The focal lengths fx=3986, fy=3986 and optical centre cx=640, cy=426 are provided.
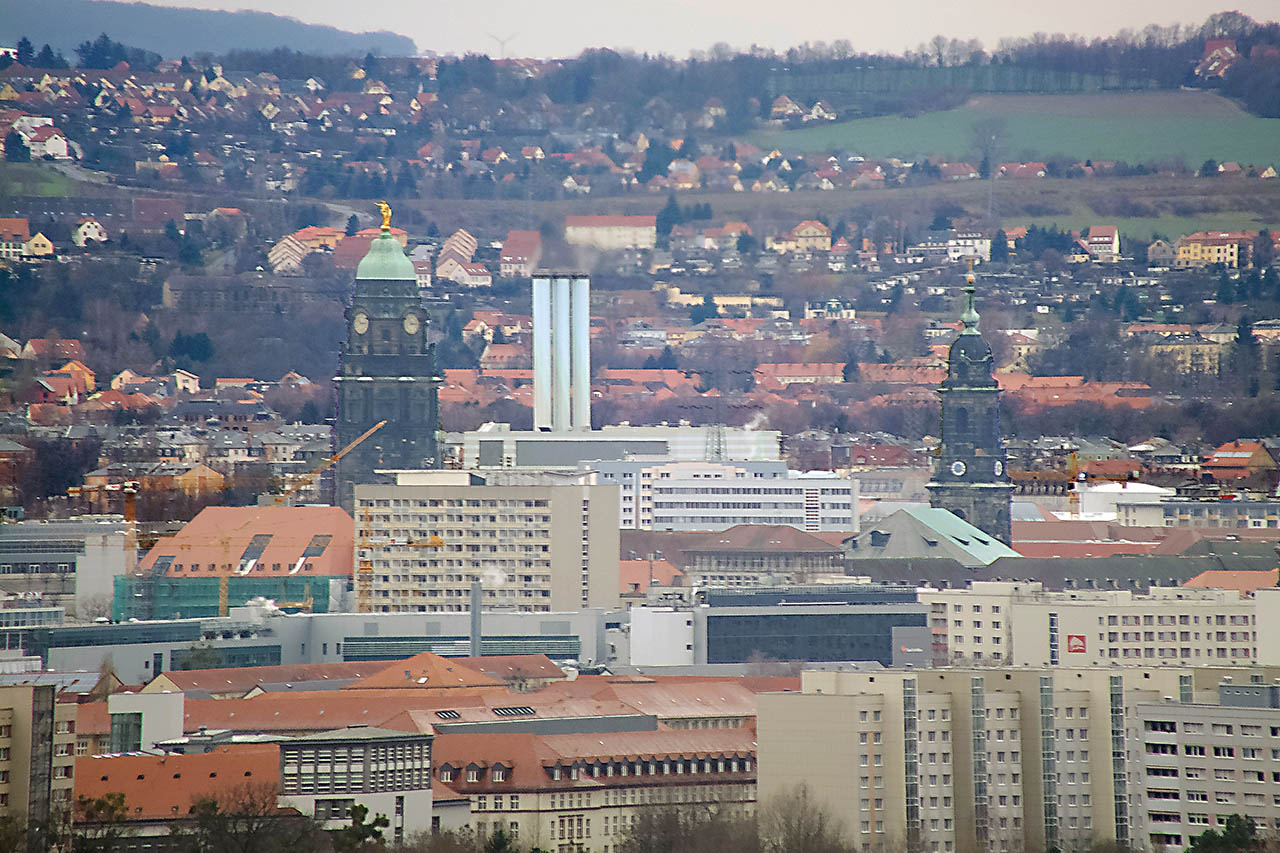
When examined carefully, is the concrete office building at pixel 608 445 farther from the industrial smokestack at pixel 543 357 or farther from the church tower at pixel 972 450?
the church tower at pixel 972 450

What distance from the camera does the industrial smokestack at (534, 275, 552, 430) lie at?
120 meters

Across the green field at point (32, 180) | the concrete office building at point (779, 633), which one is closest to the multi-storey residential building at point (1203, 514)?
the concrete office building at point (779, 633)

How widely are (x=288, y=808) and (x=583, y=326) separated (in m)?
72.1

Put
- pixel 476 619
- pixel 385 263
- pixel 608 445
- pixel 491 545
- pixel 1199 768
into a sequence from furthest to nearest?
pixel 608 445 → pixel 385 263 → pixel 491 545 → pixel 476 619 → pixel 1199 768

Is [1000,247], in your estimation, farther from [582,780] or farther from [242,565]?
[582,780]

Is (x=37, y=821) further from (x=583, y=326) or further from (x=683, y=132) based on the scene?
(x=683, y=132)

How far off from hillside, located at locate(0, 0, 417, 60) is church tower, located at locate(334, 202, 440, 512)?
74.8 metres

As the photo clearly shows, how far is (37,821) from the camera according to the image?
1766 inches

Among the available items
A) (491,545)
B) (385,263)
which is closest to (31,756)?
(491,545)

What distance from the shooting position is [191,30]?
18625cm

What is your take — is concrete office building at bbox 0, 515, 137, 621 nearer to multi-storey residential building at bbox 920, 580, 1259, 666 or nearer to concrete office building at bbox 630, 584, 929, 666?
concrete office building at bbox 630, 584, 929, 666

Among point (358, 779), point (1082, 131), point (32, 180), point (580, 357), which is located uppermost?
point (1082, 131)

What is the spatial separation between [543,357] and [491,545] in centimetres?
3401

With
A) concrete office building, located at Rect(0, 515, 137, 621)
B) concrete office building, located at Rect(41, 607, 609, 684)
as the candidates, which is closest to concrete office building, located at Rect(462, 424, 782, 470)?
concrete office building, located at Rect(0, 515, 137, 621)
